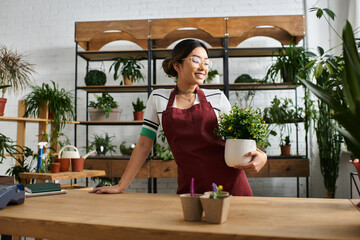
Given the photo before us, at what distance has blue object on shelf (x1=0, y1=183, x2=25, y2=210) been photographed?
1.10 meters

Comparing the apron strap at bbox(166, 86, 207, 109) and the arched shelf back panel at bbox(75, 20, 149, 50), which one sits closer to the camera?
the apron strap at bbox(166, 86, 207, 109)

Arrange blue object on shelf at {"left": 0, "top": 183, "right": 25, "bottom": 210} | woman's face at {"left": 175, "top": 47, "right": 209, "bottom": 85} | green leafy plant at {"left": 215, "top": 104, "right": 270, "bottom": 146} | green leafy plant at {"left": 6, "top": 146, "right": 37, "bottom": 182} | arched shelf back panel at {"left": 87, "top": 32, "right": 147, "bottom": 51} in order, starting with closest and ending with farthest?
blue object on shelf at {"left": 0, "top": 183, "right": 25, "bottom": 210} < green leafy plant at {"left": 215, "top": 104, "right": 270, "bottom": 146} < woman's face at {"left": 175, "top": 47, "right": 209, "bottom": 85} < green leafy plant at {"left": 6, "top": 146, "right": 37, "bottom": 182} < arched shelf back panel at {"left": 87, "top": 32, "right": 147, "bottom": 51}

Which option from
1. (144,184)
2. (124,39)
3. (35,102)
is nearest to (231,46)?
(124,39)

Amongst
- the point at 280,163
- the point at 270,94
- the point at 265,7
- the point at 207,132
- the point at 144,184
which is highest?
the point at 265,7

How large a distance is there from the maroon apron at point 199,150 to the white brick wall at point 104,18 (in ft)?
9.64

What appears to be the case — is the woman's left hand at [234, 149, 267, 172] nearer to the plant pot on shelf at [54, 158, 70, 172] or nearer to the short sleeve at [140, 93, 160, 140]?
the short sleeve at [140, 93, 160, 140]

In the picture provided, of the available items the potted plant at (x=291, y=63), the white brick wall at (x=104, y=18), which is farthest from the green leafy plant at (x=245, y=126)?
the white brick wall at (x=104, y=18)

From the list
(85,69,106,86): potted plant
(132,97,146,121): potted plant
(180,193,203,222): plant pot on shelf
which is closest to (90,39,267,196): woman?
(180,193,203,222): plant pot on shelf

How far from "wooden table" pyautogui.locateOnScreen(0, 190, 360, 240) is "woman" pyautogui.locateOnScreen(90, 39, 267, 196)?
14.3 inches

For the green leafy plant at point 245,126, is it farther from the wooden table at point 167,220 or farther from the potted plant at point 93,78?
the potted plant at point 93,78

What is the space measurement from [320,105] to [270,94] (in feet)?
3.37

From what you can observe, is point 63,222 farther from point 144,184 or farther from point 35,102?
point 144,184

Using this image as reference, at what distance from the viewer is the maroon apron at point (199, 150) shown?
1639 millimetres

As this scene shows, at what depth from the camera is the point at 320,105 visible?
11.7 feet
